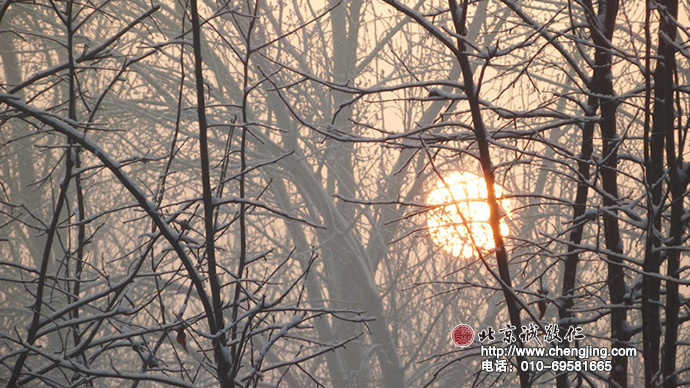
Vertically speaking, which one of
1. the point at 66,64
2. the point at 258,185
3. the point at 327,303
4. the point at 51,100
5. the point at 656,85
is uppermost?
the point at 51,100

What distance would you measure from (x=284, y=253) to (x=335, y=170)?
163cm

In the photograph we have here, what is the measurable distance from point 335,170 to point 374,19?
2519mm

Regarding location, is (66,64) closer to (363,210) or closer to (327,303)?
(363,210)

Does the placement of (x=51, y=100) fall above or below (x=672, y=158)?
above

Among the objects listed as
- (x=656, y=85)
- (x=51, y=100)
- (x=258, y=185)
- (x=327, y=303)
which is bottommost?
(x=656, y=85)

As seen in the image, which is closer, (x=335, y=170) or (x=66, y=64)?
(x=66, y=64)

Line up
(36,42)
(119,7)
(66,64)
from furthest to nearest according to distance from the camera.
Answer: (36,42) < (119,7) < (66,64)

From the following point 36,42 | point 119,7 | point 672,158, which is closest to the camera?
point 672,158

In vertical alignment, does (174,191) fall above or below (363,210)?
above

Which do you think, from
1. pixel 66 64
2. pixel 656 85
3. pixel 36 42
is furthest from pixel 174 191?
pixel 656 85

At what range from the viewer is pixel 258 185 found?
→ 428 inches

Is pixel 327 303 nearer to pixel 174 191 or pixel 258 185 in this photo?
pixel 258 185

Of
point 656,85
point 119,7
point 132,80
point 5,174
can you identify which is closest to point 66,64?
point 656,85

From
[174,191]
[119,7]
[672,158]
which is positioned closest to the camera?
[672,158]
